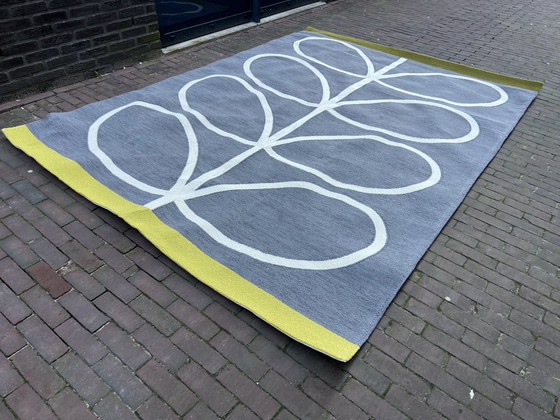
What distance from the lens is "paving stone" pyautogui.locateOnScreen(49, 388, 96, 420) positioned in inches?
78.5

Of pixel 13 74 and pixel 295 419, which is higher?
pixel 13 74

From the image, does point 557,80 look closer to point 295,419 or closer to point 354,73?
point 354,73

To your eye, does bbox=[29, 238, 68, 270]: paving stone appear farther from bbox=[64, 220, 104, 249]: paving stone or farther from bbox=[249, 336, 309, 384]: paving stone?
bbox=[249, 336, 309, 384]: paving stone

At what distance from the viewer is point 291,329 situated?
2.38 m

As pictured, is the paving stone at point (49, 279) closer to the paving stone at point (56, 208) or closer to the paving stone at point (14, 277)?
the paving stone at point (14, 277)

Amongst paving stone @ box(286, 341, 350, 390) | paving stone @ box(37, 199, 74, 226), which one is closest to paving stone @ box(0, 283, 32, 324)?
paving stone @ box(37, 199, 74, 226)

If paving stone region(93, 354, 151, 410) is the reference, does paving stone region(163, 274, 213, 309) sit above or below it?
above

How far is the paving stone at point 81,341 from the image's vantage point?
2.23 m

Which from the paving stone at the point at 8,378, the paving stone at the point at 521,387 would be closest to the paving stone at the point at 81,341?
the paving stone at the point at 8,378

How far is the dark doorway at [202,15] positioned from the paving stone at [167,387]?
469 cm

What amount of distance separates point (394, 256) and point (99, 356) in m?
1.94

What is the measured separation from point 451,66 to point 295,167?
3406mm

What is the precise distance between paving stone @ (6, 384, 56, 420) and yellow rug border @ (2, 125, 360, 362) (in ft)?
3.37

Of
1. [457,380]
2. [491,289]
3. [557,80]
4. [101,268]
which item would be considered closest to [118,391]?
[101,268]
